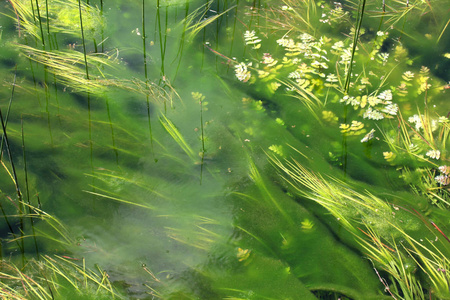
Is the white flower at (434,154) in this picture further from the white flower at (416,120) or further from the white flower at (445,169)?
the white flower at (416,120)

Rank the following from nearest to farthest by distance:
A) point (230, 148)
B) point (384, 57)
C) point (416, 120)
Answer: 1. point (230, 148)
2. point (416, 120)
3. point (384, 57)

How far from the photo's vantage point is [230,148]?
2281 mm

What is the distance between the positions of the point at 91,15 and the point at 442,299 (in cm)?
280

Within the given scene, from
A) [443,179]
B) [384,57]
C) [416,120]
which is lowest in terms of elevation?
[443,179]

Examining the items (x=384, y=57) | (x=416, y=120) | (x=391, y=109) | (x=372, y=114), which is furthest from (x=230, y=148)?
(x=384, y=57)

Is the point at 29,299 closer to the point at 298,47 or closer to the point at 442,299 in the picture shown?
the point at 442,299

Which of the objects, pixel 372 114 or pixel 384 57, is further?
pixel 384 57

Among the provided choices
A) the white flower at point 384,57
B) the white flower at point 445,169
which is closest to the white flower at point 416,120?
the white flower at point 445,169

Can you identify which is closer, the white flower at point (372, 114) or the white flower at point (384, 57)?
the white flower at point (372, 114)

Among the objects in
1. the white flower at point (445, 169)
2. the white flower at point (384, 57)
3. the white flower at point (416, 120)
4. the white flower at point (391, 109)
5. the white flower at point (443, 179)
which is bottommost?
the white flower at point (443, 179)

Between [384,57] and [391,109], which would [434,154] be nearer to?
[391,109]

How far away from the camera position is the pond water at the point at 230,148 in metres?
1.85

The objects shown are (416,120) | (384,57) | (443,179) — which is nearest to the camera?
(443,179)

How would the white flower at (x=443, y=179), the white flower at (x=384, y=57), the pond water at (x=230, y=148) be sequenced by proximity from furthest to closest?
the white flower at (x=384, y=57)
the white flower at (x=443, y=179)
the pond water at (x=230, y=148)
